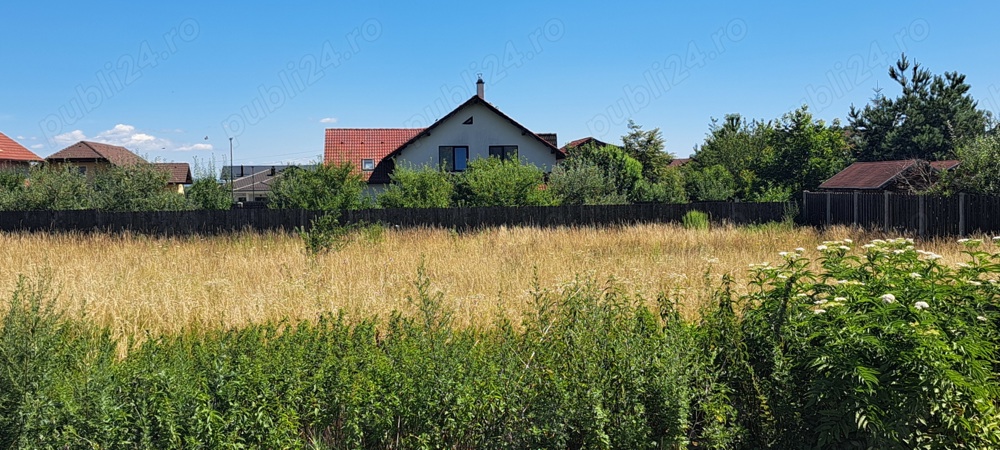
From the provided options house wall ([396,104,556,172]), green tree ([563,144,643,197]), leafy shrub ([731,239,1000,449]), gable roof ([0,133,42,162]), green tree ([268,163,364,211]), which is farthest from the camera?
gable roof ([0,133,42,162])

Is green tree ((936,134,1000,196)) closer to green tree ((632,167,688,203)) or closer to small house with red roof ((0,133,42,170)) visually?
green tree ((632,167,688,203))

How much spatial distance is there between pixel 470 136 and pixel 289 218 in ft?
51.9

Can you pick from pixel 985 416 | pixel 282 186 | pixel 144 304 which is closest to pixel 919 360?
pixel 985 416

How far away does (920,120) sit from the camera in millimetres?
46969

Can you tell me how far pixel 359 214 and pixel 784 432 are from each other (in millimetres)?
17809

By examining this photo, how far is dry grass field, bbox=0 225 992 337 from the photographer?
7.28 m

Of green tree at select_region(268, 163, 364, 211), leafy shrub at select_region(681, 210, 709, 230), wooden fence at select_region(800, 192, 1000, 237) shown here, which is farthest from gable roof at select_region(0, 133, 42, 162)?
wooden fence at select_region(800, 192, 1000, 237)

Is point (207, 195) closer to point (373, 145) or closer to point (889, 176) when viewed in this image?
point (373, 145)

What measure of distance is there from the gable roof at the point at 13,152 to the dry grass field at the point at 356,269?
3047 cm

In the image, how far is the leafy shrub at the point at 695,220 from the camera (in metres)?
20.9

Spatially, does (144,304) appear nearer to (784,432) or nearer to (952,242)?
(784,432)

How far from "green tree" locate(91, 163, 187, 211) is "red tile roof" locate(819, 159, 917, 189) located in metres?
30.4

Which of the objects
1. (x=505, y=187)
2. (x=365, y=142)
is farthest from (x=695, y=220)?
(x=365, y=142)

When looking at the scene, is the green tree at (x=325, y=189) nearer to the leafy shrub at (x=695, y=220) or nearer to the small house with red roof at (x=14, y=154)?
the leafy shrub at (x=695, y=220)
